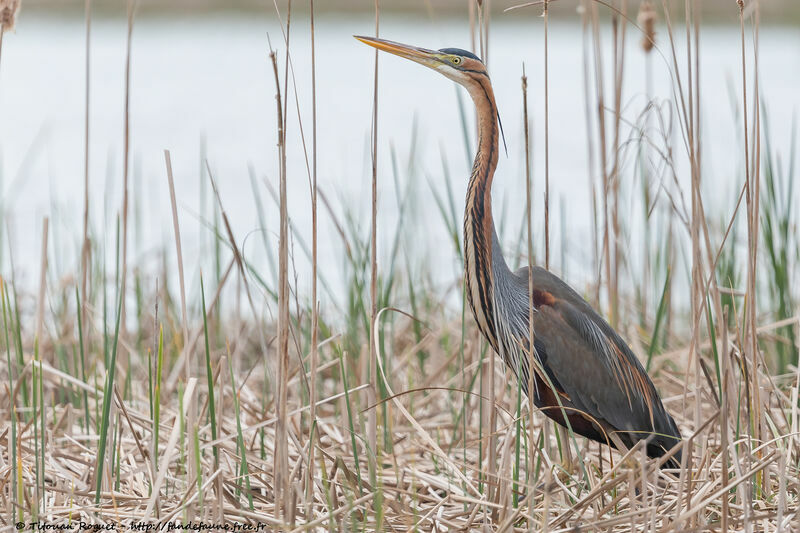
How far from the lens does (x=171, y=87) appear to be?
11820mm

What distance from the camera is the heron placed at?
8.55 ft

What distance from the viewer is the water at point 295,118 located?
6.61 metres

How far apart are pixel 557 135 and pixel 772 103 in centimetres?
236

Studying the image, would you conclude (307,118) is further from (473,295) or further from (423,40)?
(473,295)

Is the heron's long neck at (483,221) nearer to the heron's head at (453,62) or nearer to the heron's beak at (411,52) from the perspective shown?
the heron's head at (453,62)

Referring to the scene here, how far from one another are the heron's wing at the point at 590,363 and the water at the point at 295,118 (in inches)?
51.5

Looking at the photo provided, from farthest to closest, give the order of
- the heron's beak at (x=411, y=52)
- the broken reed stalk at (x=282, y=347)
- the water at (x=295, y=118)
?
the water at (x=295, y=118) < the heron's beak at (x=411, y=52) < the broken reed stalk at (x=282, y=347)

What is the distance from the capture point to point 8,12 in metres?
2.22

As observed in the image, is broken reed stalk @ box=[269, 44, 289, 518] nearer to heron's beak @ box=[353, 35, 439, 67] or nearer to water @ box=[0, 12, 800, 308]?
heron's beak @ box=[353, 35, 439, 67]

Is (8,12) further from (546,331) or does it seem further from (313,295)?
(546,331)

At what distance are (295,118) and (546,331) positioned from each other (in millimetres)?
7171

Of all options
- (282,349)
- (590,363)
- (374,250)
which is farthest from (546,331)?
(282,349)

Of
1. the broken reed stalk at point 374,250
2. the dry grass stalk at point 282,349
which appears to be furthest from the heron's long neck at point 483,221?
the dry grass stalk at point 282,349

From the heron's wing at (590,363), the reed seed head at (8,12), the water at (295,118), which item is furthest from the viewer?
the water at (295,118)
